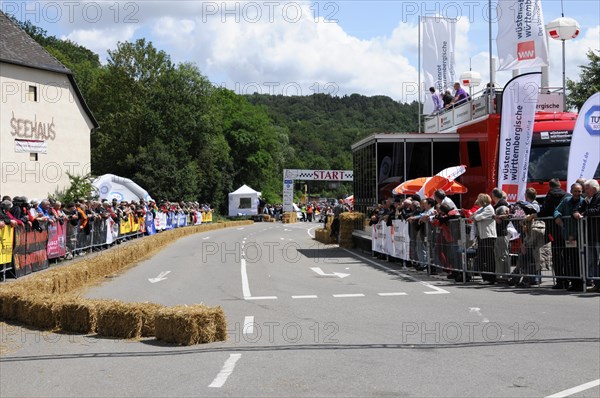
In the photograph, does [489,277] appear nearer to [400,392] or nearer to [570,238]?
[570,238]

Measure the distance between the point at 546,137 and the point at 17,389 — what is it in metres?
16.1

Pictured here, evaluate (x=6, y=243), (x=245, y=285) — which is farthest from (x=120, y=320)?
(x=6, y=243)

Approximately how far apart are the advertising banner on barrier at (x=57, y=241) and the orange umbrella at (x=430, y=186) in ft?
33.6

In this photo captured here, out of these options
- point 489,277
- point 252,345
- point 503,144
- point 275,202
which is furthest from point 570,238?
point 275,202

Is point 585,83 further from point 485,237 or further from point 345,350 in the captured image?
point 345,350

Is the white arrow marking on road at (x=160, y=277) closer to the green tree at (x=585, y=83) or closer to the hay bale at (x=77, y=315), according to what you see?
the hay bale at (x=77, y=315)

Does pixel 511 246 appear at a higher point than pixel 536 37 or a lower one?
lower

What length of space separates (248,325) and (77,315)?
96.0 inches

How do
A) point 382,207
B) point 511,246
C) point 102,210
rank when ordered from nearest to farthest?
point 511,246 < point 382,207 < point 102,210

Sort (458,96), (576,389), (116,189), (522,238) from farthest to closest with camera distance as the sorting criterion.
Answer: (116,189) → (458,96) → (522,238) → (576,389)

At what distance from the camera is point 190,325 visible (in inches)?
349

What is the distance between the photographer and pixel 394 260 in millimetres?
21719

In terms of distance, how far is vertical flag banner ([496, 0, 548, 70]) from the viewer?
21188 millimetres

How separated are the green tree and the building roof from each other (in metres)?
38.7
